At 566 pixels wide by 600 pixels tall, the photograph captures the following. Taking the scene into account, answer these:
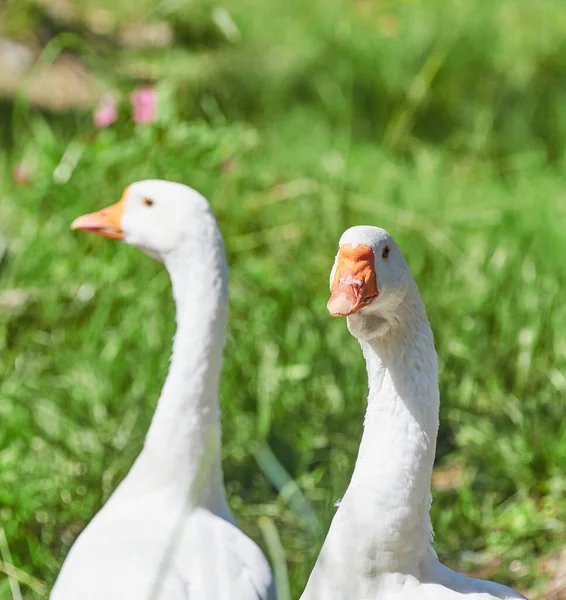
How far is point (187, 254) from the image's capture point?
284cm

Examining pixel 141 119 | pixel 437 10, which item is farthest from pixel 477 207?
pixel 437 10

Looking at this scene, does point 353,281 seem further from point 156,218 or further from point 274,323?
point 274,323

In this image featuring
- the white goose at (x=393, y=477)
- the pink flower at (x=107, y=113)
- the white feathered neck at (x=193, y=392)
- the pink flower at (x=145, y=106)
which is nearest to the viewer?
the white goose at (x=393, y=477)

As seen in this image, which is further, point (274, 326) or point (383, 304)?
point (274, 326)

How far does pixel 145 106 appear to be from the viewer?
4223mm

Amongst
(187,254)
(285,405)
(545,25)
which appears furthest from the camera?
(545,25)

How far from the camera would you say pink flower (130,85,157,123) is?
422cm

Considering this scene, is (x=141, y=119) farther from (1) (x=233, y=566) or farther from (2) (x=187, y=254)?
(1) (x=233, y=566)

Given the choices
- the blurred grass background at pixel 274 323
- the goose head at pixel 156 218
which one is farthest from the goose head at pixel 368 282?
the goose head at pixel 156 218

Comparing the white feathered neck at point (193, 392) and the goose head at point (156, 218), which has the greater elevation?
the goose head at point (156, 218)

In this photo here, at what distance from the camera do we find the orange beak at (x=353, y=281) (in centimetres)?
197

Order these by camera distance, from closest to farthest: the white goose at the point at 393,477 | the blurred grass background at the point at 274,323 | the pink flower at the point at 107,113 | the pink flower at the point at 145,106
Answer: the white goose at the point at 393,477 → the blurred grass background at the point at 274,323 → the pink flower at the point at 145,106 → the pink flower at the point at 107,113

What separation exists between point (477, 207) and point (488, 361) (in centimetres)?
140

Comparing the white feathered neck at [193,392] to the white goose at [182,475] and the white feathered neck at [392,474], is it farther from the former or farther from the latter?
the white feathered neck at [392,474]
